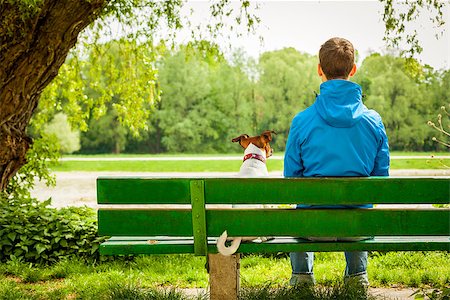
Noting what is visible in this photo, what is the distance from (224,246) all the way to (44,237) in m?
3.21

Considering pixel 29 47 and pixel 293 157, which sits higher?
pixel 29 47

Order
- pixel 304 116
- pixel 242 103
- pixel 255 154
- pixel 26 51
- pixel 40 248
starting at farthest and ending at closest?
pixel 242 103 < pixel 26 51 < pixel 40 248 < pixel 255 154 < pixel 304 116

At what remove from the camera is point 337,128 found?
3.72 m

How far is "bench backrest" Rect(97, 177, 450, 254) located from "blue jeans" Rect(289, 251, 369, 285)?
49 centimetres

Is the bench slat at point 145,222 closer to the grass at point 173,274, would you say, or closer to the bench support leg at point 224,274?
the bench support leg at point 224,274

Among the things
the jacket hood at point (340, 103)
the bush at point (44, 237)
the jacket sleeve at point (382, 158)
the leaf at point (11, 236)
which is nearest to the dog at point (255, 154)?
the jacket hood at point (340, 103)

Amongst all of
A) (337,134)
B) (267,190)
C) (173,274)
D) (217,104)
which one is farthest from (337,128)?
(217,104)

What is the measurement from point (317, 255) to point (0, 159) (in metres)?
3.59

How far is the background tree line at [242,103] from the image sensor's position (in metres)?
33.3

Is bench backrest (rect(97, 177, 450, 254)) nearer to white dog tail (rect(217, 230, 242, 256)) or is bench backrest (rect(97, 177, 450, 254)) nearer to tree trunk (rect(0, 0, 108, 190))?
white dog tail (rect(217, 230, 242, 256))

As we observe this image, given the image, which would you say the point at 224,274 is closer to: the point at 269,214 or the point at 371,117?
the point at 269,214

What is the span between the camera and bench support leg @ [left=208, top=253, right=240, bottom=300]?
377 centimetres

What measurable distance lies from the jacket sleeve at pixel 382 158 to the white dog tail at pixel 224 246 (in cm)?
86

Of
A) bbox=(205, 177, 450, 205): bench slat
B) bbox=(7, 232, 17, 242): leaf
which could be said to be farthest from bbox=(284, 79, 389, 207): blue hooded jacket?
bbox=(7, 232, 17, 242): leaf
